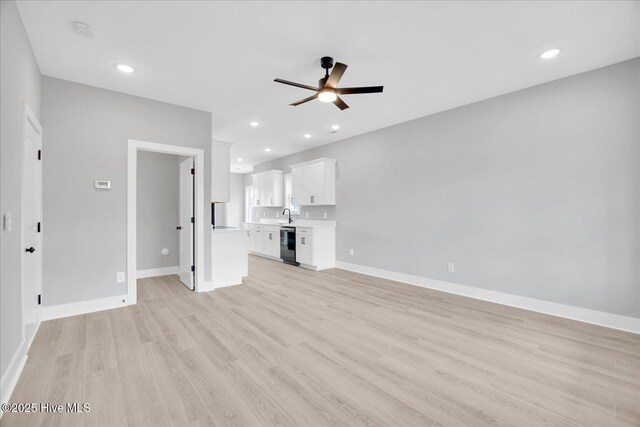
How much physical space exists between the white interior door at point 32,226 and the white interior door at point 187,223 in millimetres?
1651

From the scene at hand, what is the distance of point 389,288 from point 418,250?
0.81m

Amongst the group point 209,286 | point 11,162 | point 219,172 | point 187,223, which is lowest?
point 209,286

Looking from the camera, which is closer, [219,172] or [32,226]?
[32,226]

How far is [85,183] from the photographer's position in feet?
10.9

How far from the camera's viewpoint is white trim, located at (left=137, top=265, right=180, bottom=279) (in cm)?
509

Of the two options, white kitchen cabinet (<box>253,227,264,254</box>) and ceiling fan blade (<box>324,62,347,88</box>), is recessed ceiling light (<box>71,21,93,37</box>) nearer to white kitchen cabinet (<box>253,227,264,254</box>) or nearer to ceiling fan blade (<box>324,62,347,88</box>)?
ceiling fan blade (<box>324,62,347,88</box>)

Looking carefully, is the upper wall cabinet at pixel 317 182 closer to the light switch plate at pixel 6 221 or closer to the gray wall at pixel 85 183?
the gray wall at pixel 85 183

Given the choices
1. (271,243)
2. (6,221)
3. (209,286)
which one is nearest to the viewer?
(6,221)

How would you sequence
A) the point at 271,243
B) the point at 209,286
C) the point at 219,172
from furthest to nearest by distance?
the point at 271,243 < the point at 219,172 < the point at 209,286

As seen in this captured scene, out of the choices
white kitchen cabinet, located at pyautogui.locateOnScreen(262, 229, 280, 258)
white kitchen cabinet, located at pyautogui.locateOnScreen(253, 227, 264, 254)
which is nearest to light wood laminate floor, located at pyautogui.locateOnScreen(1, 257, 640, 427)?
white kitchen cabinet, located at pyautogui.locateOnScreen(262, 229, 280, 258)

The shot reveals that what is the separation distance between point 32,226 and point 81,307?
1137mm

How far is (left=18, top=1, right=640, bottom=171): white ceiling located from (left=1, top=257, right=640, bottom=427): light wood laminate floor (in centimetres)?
275

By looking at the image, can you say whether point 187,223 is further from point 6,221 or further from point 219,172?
point 6,221

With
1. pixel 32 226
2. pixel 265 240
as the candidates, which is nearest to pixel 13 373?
pixel 32 226
